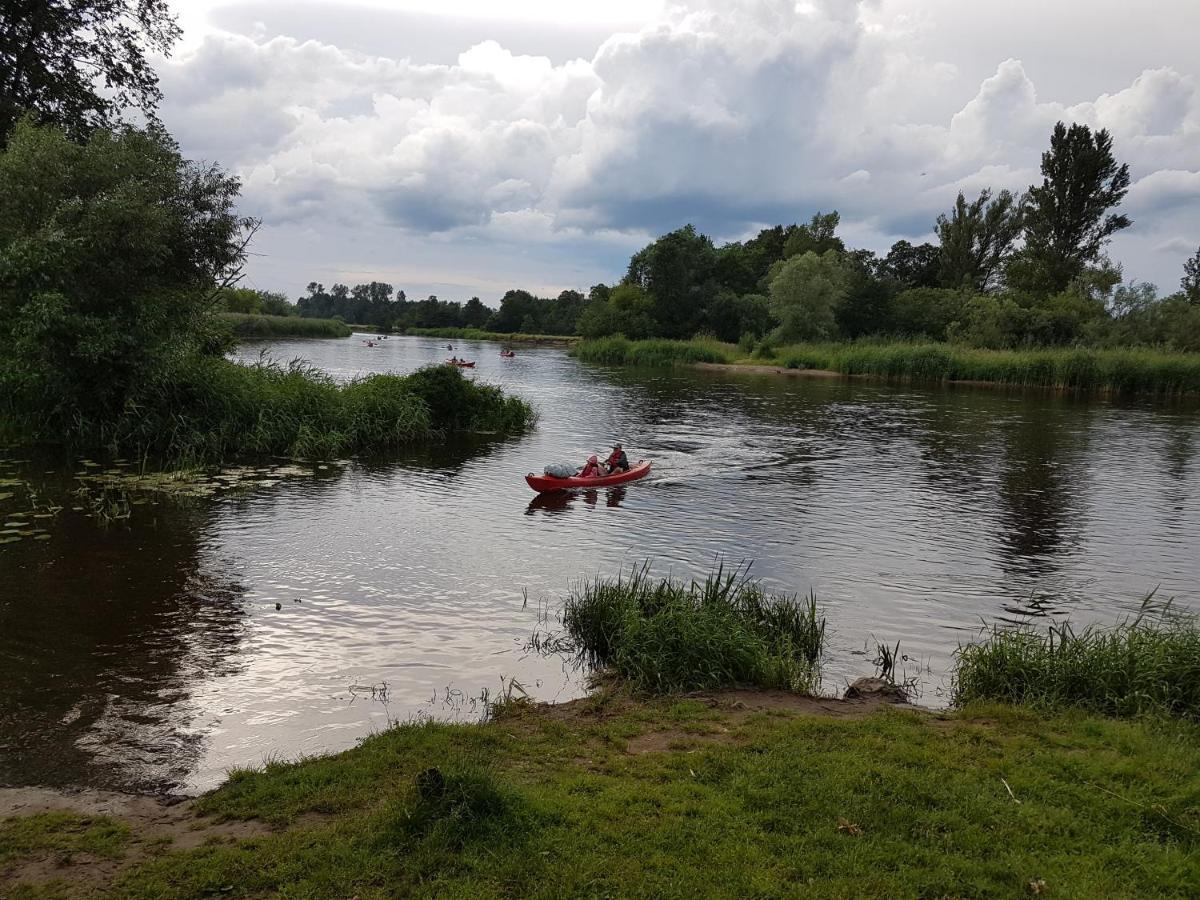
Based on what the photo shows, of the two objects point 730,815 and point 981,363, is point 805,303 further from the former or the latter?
point 730,815

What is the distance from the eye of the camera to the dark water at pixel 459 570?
8.27 metres

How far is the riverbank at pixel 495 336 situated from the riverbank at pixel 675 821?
119889mm

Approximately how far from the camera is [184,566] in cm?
1312

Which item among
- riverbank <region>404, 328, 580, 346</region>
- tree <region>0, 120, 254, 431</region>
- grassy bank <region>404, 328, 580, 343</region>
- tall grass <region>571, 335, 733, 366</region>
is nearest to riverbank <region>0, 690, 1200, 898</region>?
tree <region>0, 120, 254, 431</region>

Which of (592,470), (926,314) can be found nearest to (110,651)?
(592,470)

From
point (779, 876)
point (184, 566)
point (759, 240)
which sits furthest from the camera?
point (759, 240)

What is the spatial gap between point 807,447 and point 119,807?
2540cm

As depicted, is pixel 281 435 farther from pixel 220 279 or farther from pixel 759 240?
pixel 759 240

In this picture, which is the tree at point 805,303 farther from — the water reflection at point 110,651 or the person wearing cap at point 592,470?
the water reflection at point 110,651

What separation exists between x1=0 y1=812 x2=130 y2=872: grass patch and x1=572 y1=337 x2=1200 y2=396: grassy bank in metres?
57.5

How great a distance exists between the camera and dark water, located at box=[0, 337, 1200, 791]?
8.27 meters

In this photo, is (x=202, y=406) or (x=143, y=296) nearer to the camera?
(x=143, y=296)

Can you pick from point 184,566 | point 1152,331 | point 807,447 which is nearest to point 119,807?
point 184,566

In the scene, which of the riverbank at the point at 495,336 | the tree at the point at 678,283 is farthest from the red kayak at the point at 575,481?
the riverbank at the point at 495,336
